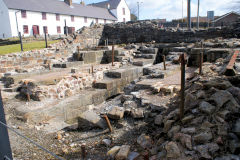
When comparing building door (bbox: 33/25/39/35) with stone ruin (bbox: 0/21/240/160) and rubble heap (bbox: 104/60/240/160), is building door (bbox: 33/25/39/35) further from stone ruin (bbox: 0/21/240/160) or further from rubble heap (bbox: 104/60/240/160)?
rubble heap (bbox: 104/60/240/160)

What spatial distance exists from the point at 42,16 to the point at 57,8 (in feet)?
10.7

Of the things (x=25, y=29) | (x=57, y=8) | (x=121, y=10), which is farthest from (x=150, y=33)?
(x=121, y=10)

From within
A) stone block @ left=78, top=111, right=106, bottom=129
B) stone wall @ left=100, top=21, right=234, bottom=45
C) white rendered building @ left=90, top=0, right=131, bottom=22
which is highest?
white rendered building @ left=90, top=0, right=131, bottom=22

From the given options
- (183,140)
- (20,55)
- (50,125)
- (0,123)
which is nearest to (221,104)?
(183,140)

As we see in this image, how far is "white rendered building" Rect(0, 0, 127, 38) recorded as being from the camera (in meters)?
28.0

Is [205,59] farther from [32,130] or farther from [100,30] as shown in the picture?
[100,30]

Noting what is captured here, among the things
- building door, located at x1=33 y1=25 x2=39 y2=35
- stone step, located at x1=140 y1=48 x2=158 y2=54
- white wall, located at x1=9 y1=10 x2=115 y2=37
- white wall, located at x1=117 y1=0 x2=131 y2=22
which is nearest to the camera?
stone step, located at x1=140 y1=48 x2=158 y2=54

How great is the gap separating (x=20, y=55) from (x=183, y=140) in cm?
878

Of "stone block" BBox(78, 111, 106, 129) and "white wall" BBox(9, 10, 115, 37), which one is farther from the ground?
"white wall" BBox(9, 10, 115, 37)

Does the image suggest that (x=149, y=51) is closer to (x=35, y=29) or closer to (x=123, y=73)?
(x=123, y=73)

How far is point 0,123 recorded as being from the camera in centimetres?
222

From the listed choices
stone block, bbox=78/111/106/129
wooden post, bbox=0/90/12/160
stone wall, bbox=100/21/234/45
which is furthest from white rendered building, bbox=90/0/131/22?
wooden post, bbox=0/90/12/160

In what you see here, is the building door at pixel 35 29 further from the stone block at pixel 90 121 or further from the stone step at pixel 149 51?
the stone block at pixel 90 121

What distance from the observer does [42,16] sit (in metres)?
32.0
